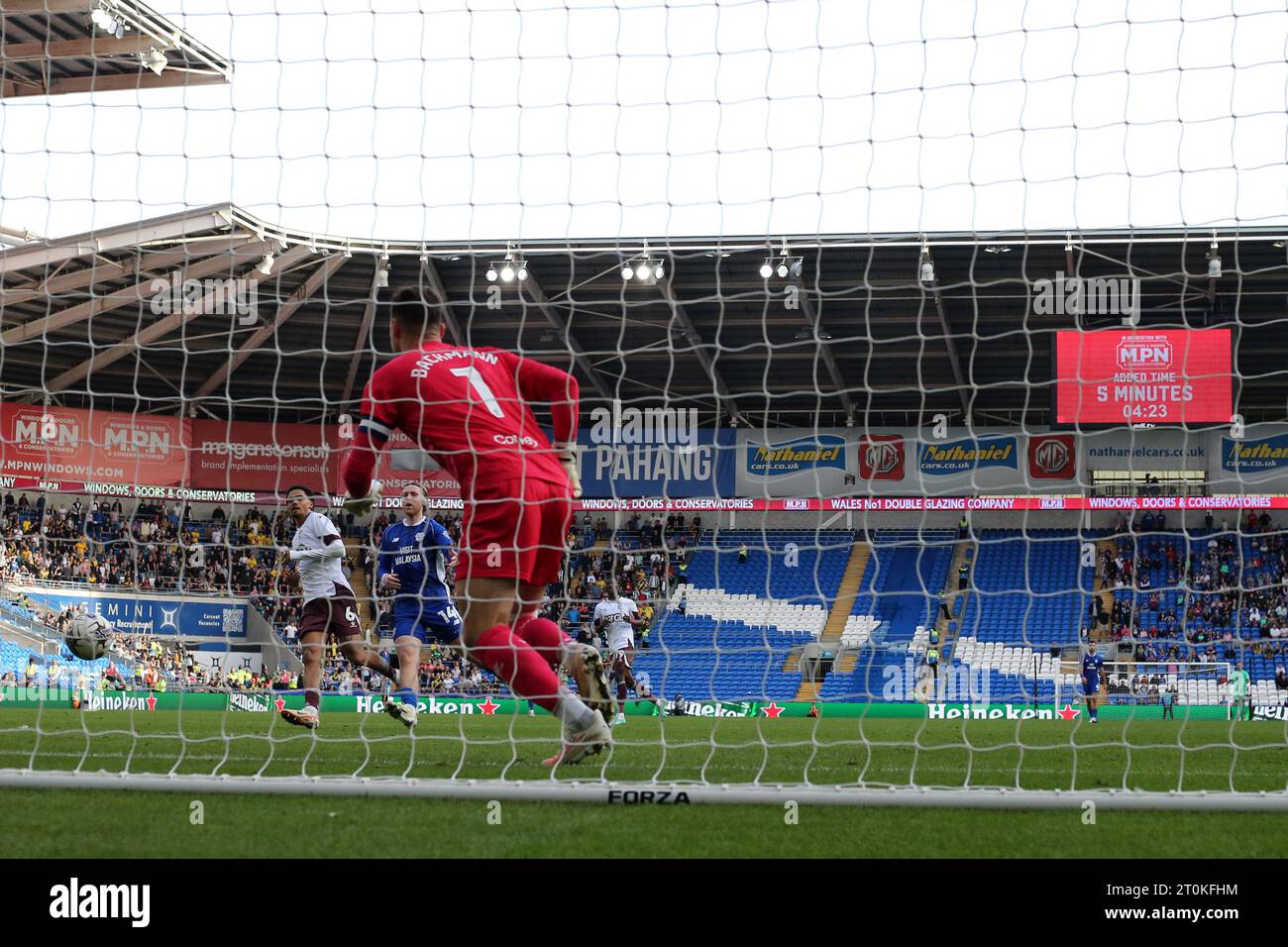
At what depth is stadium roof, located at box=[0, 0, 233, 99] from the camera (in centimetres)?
962

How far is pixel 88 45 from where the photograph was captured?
11.7 meters

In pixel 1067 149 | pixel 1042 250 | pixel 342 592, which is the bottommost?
pixel 342 592

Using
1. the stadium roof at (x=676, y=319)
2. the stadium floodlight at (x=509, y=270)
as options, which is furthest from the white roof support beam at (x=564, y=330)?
the stadium floodlight at (x=509, y=270)

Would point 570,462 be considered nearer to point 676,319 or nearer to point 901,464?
point 676,319

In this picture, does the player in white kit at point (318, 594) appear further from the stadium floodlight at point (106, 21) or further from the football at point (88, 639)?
the stadium floodlight at point (106, 21)

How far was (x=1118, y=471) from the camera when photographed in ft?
102

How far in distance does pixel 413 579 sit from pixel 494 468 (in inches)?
168

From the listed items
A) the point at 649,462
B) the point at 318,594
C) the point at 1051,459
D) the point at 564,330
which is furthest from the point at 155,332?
the point at 1051,459

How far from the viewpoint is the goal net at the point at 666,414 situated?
257 inches

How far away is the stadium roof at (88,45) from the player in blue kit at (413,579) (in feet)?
11.7

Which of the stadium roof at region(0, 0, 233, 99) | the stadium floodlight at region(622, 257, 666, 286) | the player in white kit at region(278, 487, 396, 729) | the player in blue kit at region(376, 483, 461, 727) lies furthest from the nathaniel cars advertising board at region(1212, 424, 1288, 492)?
the stadium roof at region(0, 0, 233, 99)

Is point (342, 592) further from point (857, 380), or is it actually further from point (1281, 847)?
point (857, 380)
